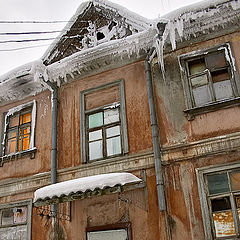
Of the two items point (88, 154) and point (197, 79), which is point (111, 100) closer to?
point (88, 154)

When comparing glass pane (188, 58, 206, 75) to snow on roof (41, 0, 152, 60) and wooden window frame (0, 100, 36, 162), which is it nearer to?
snow on roof (41, 0, 152, 60)

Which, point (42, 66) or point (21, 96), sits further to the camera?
point (21, 96)

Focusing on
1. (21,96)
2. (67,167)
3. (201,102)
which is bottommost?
(67,167)

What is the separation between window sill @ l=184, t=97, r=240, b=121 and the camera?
783cm

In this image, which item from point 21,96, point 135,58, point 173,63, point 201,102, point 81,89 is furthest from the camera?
point 21,96

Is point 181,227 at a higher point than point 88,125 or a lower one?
lower

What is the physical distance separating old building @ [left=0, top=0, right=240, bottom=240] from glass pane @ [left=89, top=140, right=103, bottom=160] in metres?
0.03

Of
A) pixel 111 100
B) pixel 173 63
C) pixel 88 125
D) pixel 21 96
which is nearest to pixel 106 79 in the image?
pixel 111 100

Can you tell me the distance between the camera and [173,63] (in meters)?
9.01

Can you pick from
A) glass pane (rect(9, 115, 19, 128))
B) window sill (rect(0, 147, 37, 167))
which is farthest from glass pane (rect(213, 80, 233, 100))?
glass pane (rect(9, 115, 19, 128))

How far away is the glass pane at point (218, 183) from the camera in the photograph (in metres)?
7.39

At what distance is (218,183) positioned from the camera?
7.48 m

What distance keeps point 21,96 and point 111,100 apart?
379cm

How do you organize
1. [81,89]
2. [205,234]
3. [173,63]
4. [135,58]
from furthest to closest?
[81,89]
[135,58]
[173,63]
[205,234]
